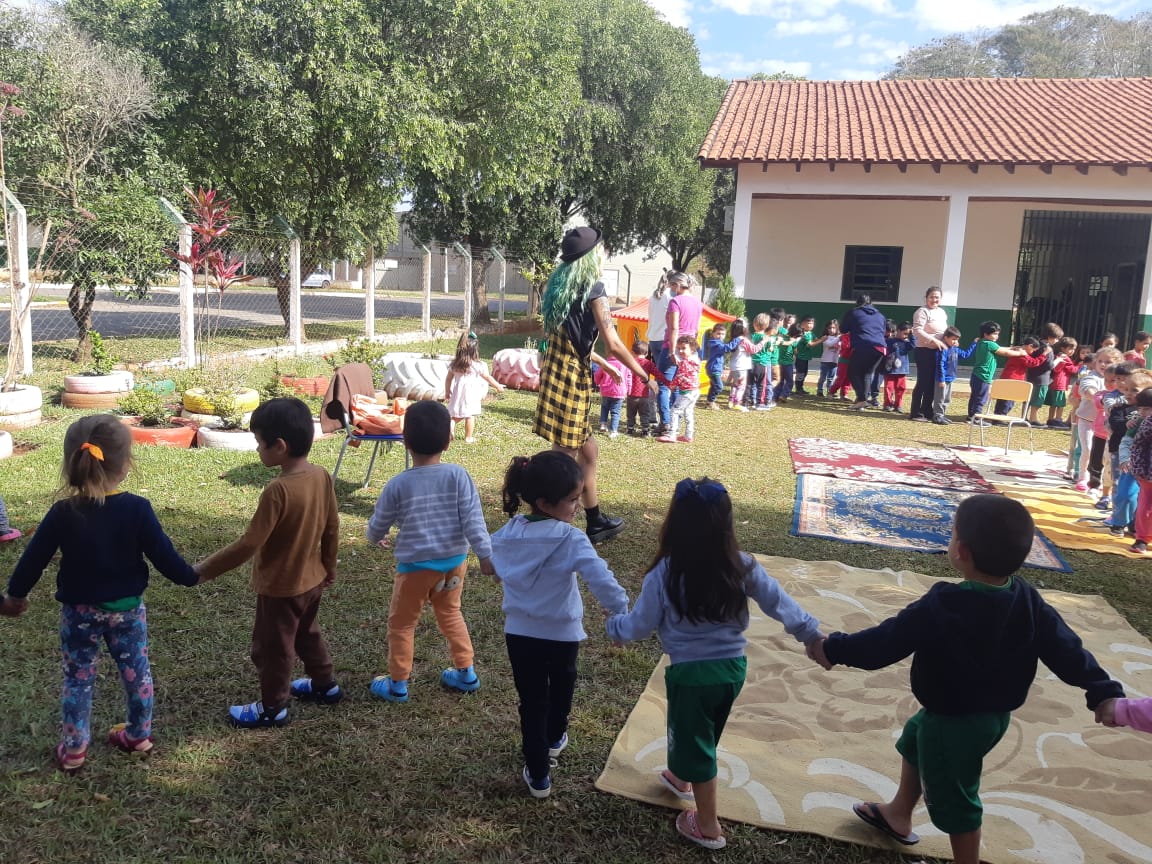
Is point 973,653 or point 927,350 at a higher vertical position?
point 927,350

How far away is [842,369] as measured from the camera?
14.1 metres

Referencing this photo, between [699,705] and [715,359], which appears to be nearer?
[699,705]

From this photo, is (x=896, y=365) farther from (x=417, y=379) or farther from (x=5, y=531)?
(x=5, y=531)

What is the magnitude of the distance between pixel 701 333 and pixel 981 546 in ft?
35.3

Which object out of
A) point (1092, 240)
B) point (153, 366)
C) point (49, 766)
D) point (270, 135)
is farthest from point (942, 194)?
point (49, 766)

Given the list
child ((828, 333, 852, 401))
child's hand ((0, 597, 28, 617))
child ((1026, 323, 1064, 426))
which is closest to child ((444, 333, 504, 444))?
child's hand ((0, 597, 28, 617))

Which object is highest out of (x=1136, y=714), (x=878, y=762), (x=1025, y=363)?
(x=1025, y=363)

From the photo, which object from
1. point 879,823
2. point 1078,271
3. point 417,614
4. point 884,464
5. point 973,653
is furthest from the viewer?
point 1078,271

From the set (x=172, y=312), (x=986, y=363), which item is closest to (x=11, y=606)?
(x=986, y=363)

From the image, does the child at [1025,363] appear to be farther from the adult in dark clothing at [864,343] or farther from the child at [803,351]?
the child at [803,351]

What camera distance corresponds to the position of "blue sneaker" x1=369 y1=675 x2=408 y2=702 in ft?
11.5

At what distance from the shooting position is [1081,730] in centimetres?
361

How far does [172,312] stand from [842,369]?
50.5 feet

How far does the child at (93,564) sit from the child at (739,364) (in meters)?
10.0
